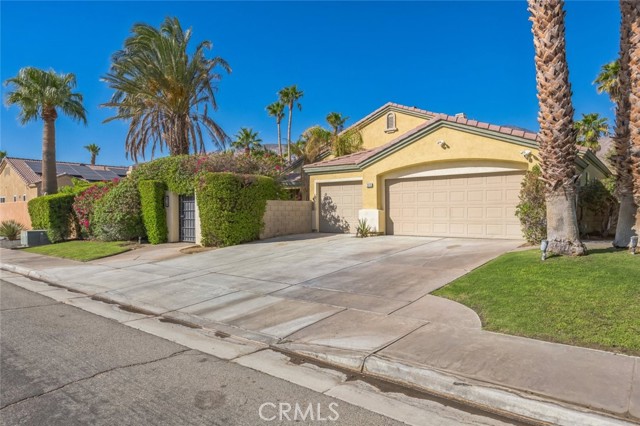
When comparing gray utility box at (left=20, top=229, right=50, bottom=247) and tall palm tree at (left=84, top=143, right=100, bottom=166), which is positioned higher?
tall palm tree at (left=84, top=143, right=100, bottom=166)

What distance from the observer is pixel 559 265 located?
7777 millimetres

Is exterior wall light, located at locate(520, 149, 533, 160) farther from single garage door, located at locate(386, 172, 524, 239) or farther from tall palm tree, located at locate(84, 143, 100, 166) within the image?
tall palm tree, located at locate(84, 143, 100, 166)

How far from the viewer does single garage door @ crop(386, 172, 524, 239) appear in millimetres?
13938

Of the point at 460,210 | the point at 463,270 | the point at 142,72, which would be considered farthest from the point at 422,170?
the point at 142,72

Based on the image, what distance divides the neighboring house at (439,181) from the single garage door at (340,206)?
45 mm

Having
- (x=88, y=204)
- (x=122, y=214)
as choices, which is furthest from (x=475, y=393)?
(x=88, y=204)

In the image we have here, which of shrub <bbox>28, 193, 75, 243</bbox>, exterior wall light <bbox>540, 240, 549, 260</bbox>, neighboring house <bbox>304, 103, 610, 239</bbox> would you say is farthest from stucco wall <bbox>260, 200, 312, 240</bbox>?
shrub <bbox>28, 193, 75, 243</bbox>

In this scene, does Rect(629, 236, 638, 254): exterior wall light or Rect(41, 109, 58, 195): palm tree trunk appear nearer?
Rect(629, 236, 638, 254): exterior wall light

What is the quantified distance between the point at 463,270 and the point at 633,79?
5.42 meters

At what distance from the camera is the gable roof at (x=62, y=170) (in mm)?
36562

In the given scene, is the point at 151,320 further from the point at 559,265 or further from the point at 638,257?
the point at 638,257

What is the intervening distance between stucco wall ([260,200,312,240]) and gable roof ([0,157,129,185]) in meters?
21.8

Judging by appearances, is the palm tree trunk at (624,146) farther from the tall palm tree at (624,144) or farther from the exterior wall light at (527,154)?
the exterior wall light at (527,154)

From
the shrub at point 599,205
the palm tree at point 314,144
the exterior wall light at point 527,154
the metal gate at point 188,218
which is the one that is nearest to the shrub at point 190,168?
the metal gate at point 188,218
